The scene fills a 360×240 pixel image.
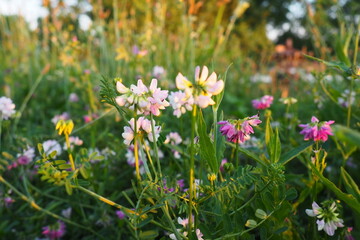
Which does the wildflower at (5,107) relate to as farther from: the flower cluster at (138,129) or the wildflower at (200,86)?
the wildflower at (200,86)

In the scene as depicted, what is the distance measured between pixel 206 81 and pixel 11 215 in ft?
2.60

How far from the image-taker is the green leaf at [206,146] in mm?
639

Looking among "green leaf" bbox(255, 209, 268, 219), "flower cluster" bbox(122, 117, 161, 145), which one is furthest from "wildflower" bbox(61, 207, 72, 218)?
"green leaf" bbox(255, 209, 268, 219)

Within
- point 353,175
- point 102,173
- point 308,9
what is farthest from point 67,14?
point 353,175

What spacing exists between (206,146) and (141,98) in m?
0.14

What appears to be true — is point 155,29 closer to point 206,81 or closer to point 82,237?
point 82,237

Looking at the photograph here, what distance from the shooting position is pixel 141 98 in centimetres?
61

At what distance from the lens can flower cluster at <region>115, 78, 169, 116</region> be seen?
1.97 ft

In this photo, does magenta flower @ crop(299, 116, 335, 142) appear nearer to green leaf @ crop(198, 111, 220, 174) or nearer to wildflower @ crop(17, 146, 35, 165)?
green leaf @ crop(198, 111, 220, 174)

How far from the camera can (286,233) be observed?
807mm

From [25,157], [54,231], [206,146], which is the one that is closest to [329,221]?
[206,146]

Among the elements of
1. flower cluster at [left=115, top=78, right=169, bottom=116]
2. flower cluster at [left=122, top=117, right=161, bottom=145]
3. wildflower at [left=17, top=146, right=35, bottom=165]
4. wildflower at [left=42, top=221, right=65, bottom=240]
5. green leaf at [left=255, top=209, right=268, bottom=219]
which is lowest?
wildflower at [left=42, top=221, right=65, bottom=240]

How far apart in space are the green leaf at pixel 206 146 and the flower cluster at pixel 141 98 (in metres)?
0.08

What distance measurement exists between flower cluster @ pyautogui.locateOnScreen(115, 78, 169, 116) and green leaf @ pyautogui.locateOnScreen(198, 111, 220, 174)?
0.08m
